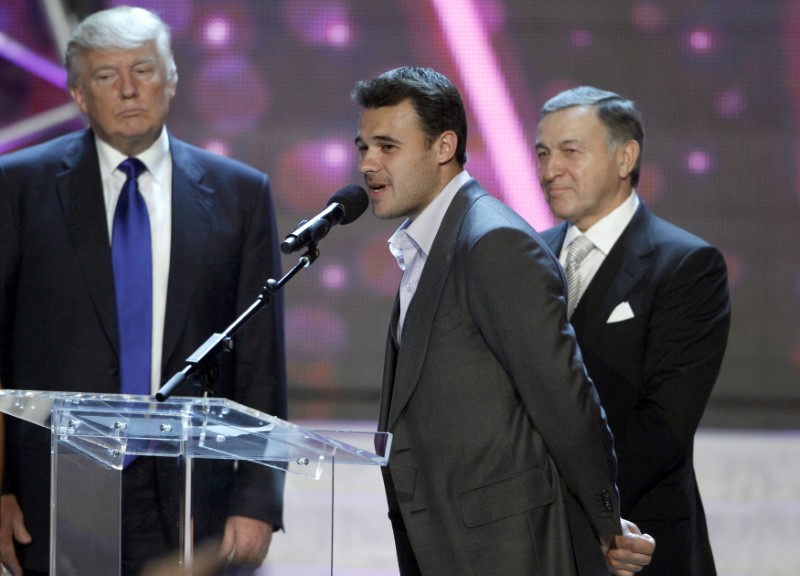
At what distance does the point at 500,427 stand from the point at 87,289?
1.14 meters

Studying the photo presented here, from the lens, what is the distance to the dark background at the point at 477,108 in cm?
546

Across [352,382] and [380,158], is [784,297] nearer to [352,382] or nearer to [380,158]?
[352,382]

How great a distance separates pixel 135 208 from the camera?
2793 millimetres

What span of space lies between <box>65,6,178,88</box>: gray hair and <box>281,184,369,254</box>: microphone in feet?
2.82

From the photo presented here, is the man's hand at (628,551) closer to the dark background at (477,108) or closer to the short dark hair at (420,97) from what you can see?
the short dark hair at (420,97)

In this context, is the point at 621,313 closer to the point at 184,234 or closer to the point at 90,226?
the point at 184,234

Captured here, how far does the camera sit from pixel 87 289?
2.71 metres

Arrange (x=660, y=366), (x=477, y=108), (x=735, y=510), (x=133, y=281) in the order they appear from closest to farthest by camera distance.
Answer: (x=660, y=366), (x=133, y=281), (x=735, y=510), (x=477, y=108)

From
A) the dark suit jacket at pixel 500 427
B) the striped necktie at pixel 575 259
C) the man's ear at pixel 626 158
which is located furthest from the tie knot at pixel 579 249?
the dark suit jacket at pixel 500 427

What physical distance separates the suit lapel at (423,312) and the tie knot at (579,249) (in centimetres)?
65

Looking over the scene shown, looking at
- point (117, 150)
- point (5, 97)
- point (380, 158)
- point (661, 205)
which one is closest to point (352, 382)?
point (661, 205)

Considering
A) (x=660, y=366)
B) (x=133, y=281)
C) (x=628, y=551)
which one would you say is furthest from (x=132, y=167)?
(x=628, y=551)

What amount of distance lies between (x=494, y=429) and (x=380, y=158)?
0.59 metres

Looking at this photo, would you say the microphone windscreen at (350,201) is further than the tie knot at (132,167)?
No
